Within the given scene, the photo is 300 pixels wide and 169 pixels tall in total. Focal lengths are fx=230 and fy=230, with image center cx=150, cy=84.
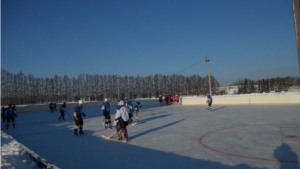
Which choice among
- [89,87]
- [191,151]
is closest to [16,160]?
[191,151]

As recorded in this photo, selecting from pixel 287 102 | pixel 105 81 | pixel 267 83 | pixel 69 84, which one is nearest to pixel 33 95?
pixel 69 84

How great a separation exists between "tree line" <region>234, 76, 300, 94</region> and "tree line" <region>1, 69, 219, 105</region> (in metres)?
14.4

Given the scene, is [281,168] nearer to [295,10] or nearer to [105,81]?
[295,10]

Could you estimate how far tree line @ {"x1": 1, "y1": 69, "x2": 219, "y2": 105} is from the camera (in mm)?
61469

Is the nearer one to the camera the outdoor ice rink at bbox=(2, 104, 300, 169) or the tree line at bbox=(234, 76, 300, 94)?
the outdoor ice rink at bbox=(2, 104, 300, 169)

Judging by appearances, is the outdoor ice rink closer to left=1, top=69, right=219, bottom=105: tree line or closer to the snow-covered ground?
the snow-covered ground

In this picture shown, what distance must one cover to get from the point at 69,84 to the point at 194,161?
236 ft

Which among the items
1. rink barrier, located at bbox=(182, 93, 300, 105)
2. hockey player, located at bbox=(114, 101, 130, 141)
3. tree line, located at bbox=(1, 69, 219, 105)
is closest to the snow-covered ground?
hockey player, located at bbox=(114, 101, 130, 141)

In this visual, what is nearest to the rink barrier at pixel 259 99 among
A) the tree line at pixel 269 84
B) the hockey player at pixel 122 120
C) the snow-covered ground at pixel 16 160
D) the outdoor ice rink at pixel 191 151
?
the outdoor ice rink at pixel 191 151

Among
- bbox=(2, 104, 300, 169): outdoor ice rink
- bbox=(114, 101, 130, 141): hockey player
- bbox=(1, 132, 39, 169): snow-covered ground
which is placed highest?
bbox=(114, 101, 130, 141): hockey player

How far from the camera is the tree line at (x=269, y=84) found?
117 feet

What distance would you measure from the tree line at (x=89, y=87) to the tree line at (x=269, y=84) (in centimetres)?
1441

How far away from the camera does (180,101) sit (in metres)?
30.8

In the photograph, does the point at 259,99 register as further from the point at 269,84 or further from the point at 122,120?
the point at 122,120
